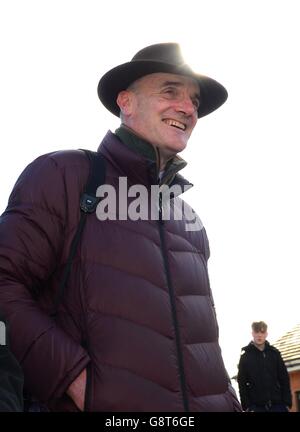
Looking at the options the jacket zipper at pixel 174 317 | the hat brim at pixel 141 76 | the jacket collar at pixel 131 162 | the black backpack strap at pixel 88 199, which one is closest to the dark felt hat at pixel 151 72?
the hat brim at pixel 141 76

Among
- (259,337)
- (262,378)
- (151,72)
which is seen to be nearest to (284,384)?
(262,378)

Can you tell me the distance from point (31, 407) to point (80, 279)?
1.93 ft

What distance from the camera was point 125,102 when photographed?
382 cm

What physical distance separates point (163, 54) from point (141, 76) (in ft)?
0.61

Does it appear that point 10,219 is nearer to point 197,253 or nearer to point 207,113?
point 197,253

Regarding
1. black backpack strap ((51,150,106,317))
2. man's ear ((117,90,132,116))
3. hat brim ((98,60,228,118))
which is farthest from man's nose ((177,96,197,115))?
black backpack strap ((51,150,106,317))

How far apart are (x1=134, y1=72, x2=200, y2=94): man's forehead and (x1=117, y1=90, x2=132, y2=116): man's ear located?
120 mm

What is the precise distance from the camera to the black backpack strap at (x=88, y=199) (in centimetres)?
286

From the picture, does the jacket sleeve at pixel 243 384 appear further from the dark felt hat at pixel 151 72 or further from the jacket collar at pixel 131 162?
the jacket collar at pixel 131 162

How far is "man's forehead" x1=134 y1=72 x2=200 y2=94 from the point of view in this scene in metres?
3.72

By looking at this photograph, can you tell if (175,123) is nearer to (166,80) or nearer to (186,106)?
(186,106)

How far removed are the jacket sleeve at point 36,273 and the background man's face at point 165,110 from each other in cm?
70

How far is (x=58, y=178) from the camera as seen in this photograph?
3.04 meters

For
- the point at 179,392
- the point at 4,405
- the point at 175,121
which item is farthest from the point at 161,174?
the point at 4,405
